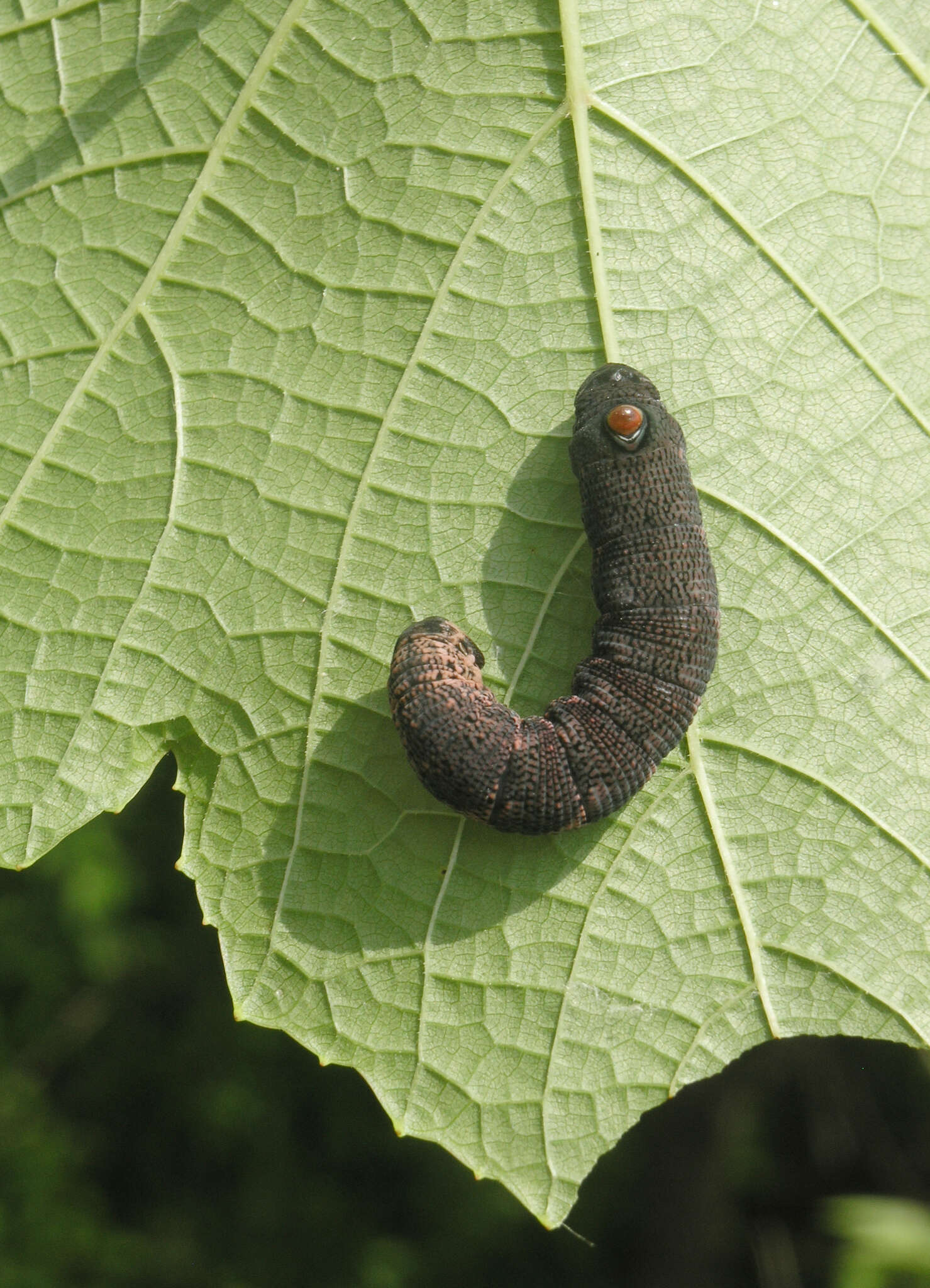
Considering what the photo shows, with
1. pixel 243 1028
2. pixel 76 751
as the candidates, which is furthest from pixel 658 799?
pixel 243 1028

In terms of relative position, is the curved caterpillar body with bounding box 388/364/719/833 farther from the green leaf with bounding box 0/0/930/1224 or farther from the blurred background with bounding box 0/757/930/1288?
the blurred background with bounding box 0/757/930/1288

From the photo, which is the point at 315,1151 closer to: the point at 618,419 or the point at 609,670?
the point at 609,670

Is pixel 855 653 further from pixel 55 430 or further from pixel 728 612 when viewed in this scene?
pixel 55 430

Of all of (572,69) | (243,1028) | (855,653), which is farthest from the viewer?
(243,1028)

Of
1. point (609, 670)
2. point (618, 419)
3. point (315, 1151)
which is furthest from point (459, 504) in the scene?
point (315, 1151)

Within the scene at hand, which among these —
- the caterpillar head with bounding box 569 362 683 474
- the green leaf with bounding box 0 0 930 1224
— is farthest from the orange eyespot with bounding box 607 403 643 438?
the green leaf with bounding box 0 0 930 1224

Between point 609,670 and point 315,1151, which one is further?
point 315,1151
